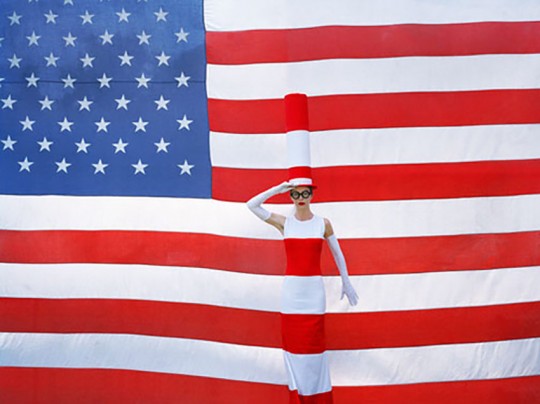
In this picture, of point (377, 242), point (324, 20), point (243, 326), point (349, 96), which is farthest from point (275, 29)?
point (243, 326)

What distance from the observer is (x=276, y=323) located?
267cm

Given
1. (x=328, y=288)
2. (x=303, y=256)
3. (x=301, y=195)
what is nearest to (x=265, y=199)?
(x=301, y=195)

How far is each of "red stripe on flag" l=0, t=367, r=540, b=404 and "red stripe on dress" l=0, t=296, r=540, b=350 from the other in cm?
19

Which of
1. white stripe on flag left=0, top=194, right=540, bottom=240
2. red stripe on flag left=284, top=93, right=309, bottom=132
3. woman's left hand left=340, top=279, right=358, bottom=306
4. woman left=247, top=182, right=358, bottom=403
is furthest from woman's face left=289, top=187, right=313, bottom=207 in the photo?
white stripe on flag left=0, top=194, right=540, bottom=240

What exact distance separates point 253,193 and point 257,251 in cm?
27

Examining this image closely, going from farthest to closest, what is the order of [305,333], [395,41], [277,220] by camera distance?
[395,41]
[277,220]
[305,333]

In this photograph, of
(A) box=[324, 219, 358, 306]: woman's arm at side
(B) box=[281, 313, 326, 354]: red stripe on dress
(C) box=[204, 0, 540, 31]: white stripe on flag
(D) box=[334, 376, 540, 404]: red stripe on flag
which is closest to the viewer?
(B) box=[281, 313, 326, 354]: red stripe on dress

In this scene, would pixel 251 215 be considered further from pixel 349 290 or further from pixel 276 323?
pixel 349 290

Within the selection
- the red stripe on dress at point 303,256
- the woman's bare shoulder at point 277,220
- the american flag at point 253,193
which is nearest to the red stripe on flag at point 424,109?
the american flag at point 253,193

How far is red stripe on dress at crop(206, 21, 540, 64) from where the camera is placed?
9.00ft

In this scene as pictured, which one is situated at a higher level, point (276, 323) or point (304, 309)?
point (304, 309)

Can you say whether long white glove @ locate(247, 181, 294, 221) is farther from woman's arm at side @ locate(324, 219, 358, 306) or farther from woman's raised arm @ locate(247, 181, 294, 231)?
woman's arm at side @ locate(324, 219, 358, 306)

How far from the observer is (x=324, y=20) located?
9.11 ft

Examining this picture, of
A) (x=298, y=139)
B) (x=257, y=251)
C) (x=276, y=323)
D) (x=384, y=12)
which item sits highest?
(x=384, y=12)
